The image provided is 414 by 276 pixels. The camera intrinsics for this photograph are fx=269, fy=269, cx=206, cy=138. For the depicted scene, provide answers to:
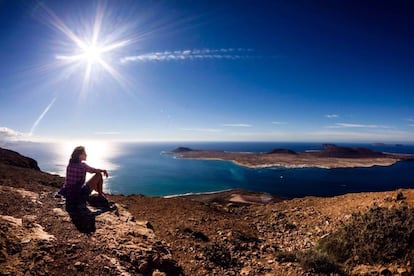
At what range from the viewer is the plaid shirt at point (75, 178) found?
9516 millimetres

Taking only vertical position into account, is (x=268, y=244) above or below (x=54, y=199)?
below

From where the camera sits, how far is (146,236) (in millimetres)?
9352

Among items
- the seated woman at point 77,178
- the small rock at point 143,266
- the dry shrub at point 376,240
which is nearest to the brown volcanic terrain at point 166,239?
the small rock at point 143,266

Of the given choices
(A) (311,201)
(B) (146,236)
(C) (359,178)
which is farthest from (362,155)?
(B) (146,236)

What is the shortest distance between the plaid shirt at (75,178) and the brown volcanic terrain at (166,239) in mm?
551

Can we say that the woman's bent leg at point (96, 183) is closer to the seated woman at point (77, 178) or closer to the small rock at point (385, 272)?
the seated woman at point (77, 178)

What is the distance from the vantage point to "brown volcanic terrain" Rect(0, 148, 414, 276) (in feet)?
20.6

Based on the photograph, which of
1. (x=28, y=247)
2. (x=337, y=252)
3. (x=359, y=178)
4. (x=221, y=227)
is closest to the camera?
(x=28, y=247)

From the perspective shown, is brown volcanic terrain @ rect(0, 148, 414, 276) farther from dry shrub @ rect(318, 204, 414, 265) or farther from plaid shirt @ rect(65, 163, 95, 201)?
plaid shirt @ rect(65, 163, 95, 201)

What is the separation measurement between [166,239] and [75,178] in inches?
169

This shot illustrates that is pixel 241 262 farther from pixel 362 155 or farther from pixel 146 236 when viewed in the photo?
pixel 362 155

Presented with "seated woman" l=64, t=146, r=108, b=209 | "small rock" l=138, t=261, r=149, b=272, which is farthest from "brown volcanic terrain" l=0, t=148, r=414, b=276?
"seated woman" l=64, t=146, r=108, b=209

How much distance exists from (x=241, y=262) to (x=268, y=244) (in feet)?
7.88

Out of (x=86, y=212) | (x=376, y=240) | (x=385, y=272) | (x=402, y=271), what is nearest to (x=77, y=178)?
(x=86, y=212)
